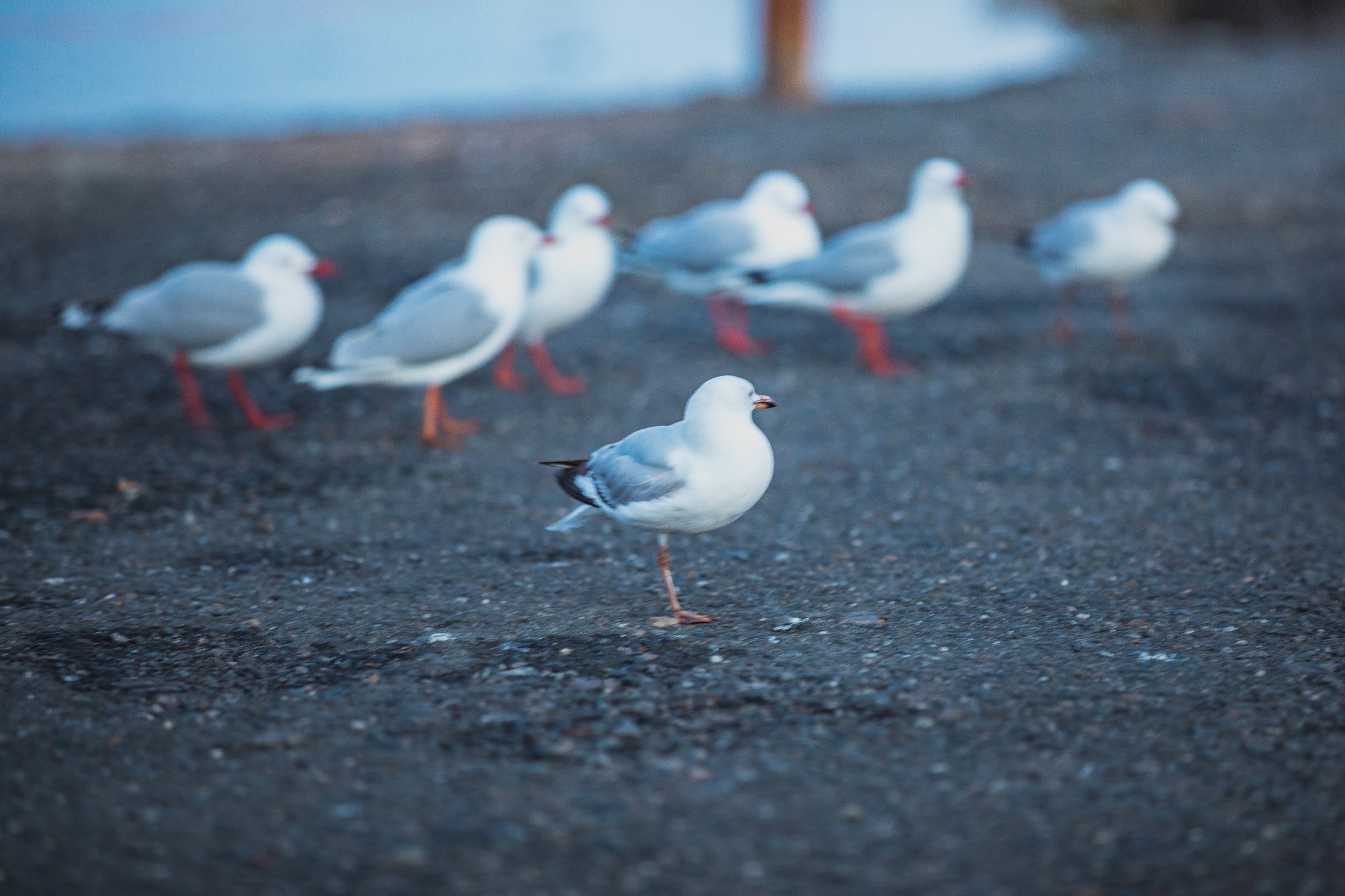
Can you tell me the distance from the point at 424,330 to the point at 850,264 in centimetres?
242

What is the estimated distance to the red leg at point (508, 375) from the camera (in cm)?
714

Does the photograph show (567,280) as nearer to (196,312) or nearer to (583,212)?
(583,212)

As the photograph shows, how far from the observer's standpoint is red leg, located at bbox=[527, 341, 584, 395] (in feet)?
22.9

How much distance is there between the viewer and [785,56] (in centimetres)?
1385

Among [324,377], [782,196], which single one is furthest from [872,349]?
[324,377]

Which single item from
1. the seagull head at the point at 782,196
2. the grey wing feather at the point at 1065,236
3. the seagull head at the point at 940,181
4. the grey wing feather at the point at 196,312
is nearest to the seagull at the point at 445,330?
the grey wing feather at the point at 196,312

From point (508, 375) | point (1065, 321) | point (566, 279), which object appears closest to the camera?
point (566, 279)

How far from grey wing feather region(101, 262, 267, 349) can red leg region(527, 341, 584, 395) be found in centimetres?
152

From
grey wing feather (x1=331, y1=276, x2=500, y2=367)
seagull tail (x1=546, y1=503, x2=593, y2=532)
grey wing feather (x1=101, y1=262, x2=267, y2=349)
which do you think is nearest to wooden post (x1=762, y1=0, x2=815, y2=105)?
grey wing feather (x1=331, y1=276, x2=500, y2=367)

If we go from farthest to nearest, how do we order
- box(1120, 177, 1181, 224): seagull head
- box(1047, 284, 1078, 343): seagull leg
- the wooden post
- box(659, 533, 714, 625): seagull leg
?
the wooden post → box(1047, 284, 1078, 343): seagull leg → box(1120, 177, 1181, 224): seagull head → box(659, 533, 714, 625): seagull leg

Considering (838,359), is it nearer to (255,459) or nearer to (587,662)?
(255,459)

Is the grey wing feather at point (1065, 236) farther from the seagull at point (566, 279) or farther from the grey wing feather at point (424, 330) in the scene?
the grey wing feather at point (424, 330)

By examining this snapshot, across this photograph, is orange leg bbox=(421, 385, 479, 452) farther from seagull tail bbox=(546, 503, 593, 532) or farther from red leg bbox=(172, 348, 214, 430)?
seagull tail bbox=(546, 503, 593, 532)

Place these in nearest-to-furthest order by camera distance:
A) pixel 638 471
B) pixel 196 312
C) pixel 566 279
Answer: pixel 638 471
pixel 196 312
pixel 566 279
